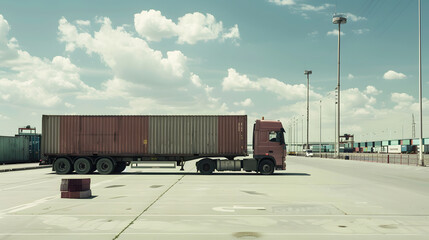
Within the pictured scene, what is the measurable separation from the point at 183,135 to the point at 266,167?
5596 millimetres

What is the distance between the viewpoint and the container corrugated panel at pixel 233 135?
2566 centimetres

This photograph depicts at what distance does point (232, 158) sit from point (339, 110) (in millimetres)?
53564

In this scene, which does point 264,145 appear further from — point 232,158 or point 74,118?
point 74,118

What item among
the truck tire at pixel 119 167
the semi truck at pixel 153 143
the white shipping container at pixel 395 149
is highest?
the semi truck at pixel 153 143

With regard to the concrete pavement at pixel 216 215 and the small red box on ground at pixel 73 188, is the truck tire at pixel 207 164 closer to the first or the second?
the concrete pavement at pixel 216 215

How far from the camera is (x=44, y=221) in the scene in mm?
9406

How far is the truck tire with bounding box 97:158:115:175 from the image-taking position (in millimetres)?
26250

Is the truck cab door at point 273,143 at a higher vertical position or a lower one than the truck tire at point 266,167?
higher

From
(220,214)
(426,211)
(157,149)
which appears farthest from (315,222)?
(157,149)

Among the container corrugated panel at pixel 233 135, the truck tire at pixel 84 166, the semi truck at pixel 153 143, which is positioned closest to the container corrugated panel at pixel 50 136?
the semi truck at pixel 153 143

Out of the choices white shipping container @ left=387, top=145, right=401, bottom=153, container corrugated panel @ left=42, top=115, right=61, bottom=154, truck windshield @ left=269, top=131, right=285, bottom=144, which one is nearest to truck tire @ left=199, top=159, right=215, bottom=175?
truck windshield @ left=269, top=131, right=285, bottom=144

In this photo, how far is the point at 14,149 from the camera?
128 ft

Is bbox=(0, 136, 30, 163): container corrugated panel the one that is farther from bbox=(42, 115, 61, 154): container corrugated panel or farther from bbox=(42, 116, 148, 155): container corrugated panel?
bbox=(42, 116, 148, 155): container corrugated panel

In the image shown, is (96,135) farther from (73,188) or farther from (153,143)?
(73,188)
